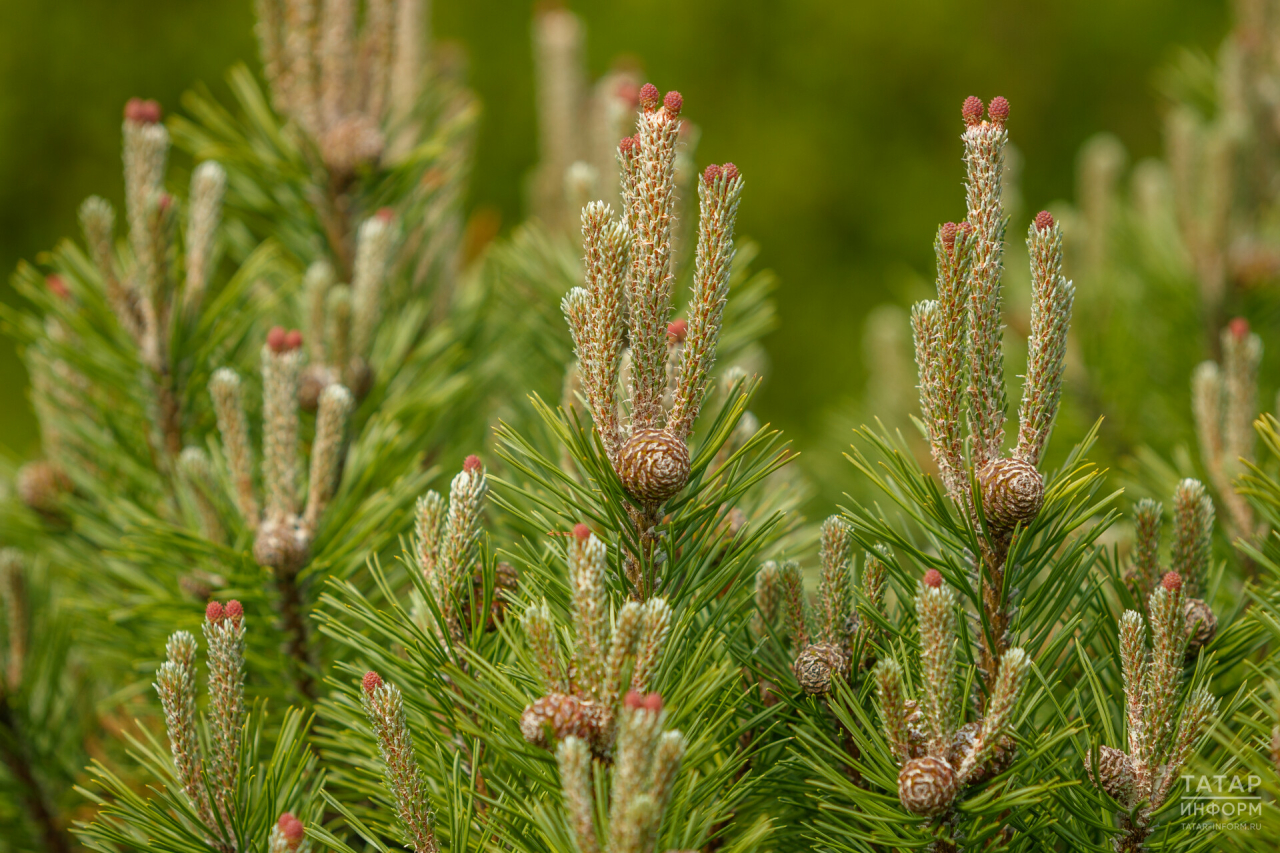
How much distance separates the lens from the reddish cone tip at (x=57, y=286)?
0.57m

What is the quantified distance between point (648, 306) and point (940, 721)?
0.57ft

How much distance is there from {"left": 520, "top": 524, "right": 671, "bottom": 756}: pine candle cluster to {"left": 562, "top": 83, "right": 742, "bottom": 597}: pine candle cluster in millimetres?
44

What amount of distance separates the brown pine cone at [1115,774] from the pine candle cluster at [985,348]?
81 mm

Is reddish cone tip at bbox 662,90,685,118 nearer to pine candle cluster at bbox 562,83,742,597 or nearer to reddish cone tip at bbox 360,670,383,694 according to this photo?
pine candle cluster at bbox 562,83,742,597

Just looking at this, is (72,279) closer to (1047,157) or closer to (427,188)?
(427,188)

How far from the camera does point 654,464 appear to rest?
13.2 inches

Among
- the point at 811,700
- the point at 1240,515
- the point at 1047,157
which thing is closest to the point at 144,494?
the point at 811,700

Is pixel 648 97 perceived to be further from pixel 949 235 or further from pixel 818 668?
pixel 818 668

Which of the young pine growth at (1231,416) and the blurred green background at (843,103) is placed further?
the blurred green background at (843,103)

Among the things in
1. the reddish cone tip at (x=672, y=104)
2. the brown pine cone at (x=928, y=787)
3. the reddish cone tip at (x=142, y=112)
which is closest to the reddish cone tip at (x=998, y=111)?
the reddish cone tip at (x=672, y=104)

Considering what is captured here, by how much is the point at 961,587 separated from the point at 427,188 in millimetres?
516

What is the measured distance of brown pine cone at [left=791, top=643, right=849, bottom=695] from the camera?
1.19 ft

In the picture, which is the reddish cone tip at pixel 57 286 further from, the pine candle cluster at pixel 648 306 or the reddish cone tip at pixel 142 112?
the pine candle cluster at pixel 648 306

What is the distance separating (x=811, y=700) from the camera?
369 mm
